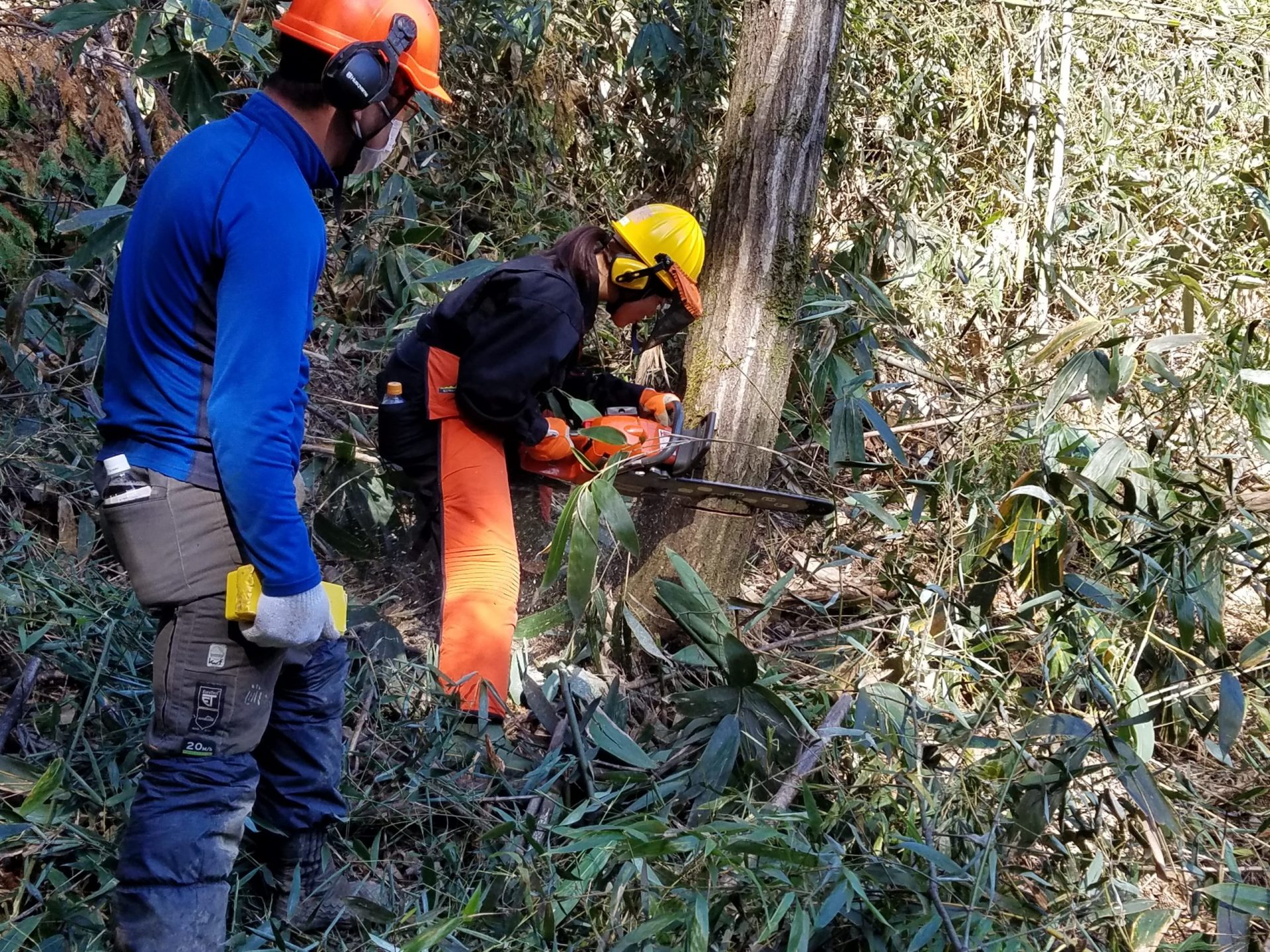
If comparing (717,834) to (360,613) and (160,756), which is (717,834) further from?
(360,613)

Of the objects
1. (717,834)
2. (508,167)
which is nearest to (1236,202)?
(508,167)

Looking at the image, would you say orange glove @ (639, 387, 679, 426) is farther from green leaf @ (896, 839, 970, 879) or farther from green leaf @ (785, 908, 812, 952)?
green leaf @ (785, 908, 812, 952)

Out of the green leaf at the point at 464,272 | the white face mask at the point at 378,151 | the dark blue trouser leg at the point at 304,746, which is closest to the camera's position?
the white face mask at the point at 378,151

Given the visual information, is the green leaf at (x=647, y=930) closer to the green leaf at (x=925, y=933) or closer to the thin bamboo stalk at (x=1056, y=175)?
the green leaf at (x=925, y=933)

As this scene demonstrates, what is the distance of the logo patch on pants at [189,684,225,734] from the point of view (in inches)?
74.6

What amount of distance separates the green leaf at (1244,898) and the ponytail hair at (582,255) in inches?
89.7

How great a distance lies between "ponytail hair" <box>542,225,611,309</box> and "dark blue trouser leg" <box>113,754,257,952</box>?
1.82 m

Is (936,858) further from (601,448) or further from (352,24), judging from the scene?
(352,24)

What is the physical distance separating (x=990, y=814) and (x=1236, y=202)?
419 centimetres

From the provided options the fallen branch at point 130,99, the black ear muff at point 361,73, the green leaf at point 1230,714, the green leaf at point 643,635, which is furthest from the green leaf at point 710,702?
the fallen branch at point 130,99

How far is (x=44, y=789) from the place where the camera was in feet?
6.97

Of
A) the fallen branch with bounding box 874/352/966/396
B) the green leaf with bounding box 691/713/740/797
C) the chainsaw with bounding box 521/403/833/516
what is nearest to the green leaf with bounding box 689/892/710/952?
the green leaf with bounding box 691/713/740/797

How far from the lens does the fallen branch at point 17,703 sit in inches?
96.5

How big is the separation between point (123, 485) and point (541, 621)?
155 centimetres
